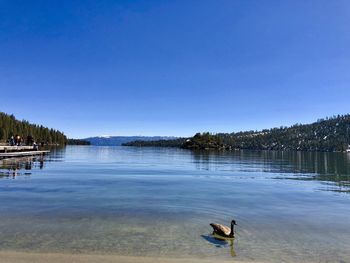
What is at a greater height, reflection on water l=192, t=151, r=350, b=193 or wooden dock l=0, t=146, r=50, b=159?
wooden dock l=0, t=146, r=50, b=159

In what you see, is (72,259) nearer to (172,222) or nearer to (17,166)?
(172,222)

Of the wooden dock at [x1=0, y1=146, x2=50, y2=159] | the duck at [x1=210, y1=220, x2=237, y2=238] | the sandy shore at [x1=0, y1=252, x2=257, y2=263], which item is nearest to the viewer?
the sandy shore at [x1=0, y1=252, x2=257, y2=263]

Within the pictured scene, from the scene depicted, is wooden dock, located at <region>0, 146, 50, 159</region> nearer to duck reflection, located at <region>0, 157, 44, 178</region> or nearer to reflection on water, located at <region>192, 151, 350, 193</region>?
duck reflection, located at <region>0, 157, 44, 178</region>

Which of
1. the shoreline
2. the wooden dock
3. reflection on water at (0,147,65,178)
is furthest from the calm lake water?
the wooden dock

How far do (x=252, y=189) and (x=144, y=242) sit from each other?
20644 millimetres

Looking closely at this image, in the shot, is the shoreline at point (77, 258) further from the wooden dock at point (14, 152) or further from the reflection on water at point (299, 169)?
the wooden dock at point (14, 152)

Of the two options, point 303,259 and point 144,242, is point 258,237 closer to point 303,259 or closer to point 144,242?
point 303,259

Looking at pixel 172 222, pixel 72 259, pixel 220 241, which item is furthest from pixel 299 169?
pixel 72 259

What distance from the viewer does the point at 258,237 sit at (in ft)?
52.1

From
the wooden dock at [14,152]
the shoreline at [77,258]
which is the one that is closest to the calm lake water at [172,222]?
the shoreline at [77,258]

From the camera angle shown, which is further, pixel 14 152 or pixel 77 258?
pixel 14 152

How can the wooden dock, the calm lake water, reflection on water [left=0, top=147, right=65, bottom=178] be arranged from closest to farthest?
the calm lake water < reflection on water [left=0, top=147, right=65, bottom=178] < the wooden dock

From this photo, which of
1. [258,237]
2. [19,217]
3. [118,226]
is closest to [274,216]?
[258,237]

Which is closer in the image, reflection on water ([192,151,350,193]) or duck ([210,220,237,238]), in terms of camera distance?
duck ([210,220,237,238])
